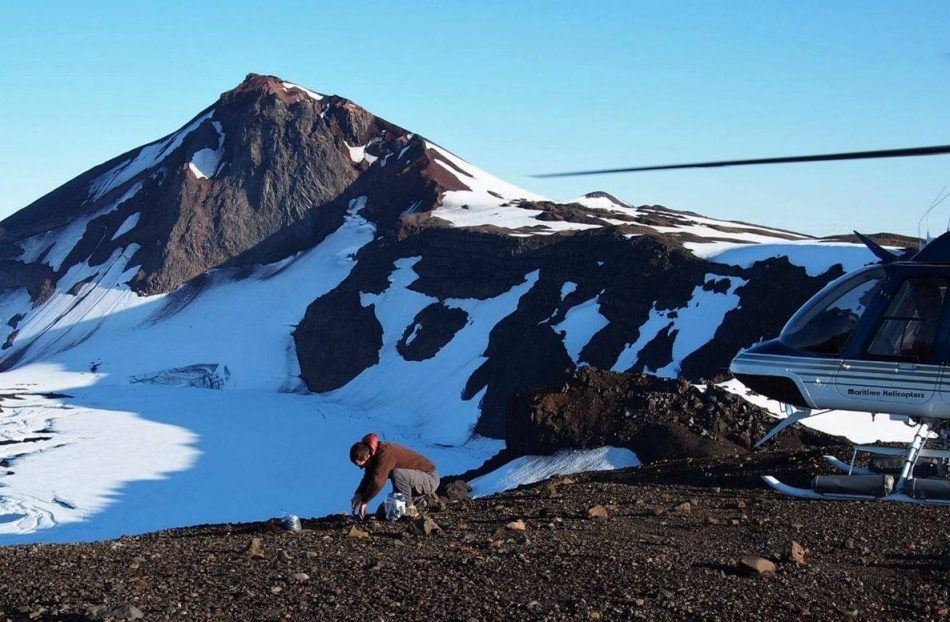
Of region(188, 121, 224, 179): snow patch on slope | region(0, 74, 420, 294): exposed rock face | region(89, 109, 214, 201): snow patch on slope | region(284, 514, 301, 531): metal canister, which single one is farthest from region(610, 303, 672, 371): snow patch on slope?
region(89, 109, 214, 201): snow patch on slope

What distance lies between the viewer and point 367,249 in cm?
8656

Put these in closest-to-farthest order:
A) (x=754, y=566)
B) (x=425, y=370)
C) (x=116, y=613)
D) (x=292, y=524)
→ (x=116, y=613)
(x=754, y=566)
(x=292, y=524)
(x=425, y=370)

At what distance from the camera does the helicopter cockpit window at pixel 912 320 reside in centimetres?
1309

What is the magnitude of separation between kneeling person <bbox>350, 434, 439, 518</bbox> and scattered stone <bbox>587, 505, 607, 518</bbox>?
186 cm

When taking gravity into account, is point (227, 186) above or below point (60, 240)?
above

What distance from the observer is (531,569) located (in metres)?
8.64

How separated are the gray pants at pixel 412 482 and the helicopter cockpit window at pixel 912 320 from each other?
17.1 ft

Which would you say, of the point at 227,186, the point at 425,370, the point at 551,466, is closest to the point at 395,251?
the point at 425,370

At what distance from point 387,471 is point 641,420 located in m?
20.0

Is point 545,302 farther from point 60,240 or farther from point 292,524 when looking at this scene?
point 60,240

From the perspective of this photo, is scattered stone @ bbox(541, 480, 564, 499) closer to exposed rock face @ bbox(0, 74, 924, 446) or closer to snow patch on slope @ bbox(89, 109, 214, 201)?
exposed rock face @ bbox(0, 74, 924, 446)

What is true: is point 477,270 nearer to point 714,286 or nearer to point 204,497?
point 714,286

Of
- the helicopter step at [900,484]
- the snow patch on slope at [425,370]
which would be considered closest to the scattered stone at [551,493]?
the helicopter step at [900,484]

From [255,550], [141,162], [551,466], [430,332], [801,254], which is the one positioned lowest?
[430,332]
